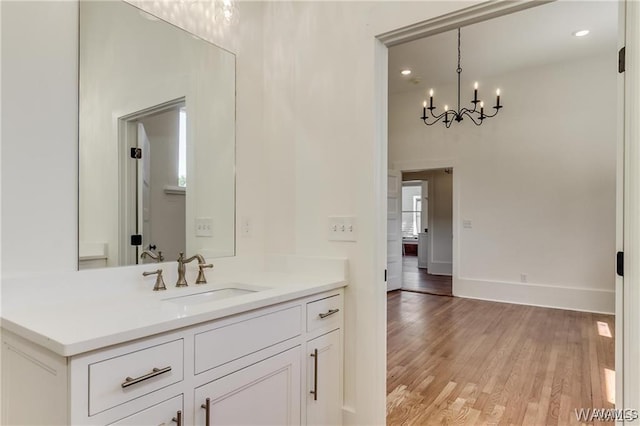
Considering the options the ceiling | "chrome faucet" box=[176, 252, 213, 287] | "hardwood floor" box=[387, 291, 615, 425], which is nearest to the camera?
"chrome faucet" box=[176, 252, 213, 287]

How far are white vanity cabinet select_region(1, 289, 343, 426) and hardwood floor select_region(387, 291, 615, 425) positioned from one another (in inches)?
32.7

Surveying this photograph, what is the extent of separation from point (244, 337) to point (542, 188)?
4894 millimetres

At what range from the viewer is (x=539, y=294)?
15.9 feet

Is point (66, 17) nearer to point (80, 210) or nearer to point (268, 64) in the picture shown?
point (80, 210)

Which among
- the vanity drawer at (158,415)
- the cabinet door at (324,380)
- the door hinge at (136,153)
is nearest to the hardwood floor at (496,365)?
the cabinet door at (324,380)

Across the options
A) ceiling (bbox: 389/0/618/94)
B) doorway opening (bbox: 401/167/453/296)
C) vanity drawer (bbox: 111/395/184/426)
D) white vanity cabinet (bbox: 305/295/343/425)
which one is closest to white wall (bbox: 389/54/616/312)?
ceiling (bbox: 389/0/618/94)

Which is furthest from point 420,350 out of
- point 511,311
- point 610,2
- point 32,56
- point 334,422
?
point 610,2

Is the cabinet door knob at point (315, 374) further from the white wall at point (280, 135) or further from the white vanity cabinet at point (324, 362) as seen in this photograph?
the white wall at point (280, 135)

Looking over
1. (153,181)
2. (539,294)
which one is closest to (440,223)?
(539,294)

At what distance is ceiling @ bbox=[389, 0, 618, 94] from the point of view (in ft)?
11.7

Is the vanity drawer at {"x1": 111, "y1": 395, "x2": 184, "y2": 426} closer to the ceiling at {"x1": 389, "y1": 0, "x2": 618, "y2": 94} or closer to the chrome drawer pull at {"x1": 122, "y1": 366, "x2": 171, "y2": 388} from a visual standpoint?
the chrome drawer pull at {"x1": 122, "y1": 366, "x2": 171, "y2": 388}

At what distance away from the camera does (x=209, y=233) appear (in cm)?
203

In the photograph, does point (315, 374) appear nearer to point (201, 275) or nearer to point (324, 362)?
point (324, 362)

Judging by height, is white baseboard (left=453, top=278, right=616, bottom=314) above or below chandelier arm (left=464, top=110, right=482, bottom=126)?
below
